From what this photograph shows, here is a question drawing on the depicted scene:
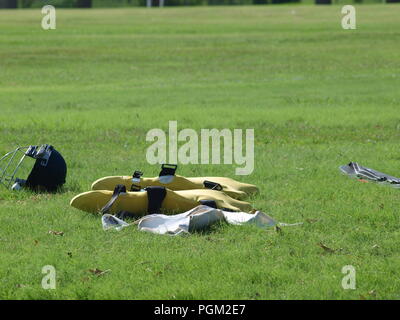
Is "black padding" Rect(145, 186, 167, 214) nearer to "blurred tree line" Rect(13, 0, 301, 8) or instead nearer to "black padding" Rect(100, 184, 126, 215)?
"black padding" Rect(100, 184, 126, 215)

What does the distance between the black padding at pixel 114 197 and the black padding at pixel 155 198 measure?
0.24 meters

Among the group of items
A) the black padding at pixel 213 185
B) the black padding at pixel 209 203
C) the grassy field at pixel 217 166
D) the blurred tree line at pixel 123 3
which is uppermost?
the black padding at pixel 209 203

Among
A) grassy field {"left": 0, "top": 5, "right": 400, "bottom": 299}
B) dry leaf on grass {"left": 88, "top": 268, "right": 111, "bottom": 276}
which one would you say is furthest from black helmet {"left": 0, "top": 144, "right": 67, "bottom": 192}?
dry leaf on grass {"left": 88, "top": 268, "right": 111, "bottom": 276}

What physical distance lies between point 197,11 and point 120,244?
51.5 meters

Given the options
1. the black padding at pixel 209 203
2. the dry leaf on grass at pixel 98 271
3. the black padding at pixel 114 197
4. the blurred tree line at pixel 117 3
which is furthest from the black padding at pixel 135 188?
the blurred tree line at pixel 117 3

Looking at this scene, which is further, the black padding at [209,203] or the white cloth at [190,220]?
the black padding at [209,203]

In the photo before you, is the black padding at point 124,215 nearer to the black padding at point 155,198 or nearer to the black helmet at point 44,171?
the black padding at point 155,198

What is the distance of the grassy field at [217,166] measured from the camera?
21.1ft

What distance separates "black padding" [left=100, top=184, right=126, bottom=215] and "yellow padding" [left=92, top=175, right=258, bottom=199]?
0.59 meters

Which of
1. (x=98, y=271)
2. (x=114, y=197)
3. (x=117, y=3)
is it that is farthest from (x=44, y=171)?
(x=117, y=3)

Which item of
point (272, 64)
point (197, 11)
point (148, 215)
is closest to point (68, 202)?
point (148, 215)

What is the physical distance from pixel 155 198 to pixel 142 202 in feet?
0.40

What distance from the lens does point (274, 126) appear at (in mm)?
15070
